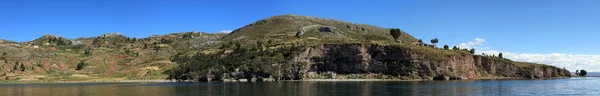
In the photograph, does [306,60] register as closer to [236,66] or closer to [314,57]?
[314,57]

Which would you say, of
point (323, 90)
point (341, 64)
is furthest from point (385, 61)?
point (323, 90)

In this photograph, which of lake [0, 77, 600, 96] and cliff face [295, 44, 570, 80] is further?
cliff face [295, 44, 570, 80]

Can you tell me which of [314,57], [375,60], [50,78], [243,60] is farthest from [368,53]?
[50,78]

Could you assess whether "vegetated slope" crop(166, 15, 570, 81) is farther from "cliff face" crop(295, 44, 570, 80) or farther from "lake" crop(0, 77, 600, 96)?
"lake" crop(0, 77, 600, 96)

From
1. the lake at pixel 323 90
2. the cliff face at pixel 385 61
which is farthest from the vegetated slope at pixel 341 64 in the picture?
the lake at pixel 323 90

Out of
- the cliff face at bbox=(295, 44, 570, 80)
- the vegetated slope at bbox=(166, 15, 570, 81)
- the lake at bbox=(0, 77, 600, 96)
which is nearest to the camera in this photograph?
the lake at bbox=(0, 77, 600, 96)

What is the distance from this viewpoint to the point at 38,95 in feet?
303

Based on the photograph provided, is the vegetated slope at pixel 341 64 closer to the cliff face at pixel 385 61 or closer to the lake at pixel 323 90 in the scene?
the cliff face at pixel 385 61

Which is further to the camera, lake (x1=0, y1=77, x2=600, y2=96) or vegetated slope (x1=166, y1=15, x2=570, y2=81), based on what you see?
vegetated slope (x1=166, y1=15, x2=570, y2=81)

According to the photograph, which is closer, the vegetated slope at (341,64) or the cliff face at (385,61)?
the vegetated slope at (341,64)

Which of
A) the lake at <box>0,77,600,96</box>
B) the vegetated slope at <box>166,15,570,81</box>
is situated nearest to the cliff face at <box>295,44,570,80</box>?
the vegetated slope at <box>166,15,570,81</box>

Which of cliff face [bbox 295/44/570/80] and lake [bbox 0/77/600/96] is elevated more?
cliff face [bbox 295/44/570/80]

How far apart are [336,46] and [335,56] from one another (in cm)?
429

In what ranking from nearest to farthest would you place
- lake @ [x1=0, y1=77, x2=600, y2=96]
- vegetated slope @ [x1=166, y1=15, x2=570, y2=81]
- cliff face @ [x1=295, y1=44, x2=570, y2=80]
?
lake @ [x1=0, y1=77, x2=600, y2=96] → vegetated slope @ [x1=166, y1=15, x2=570, y2=81] → cliff face @ [x1=295, y1=44, x2=570, y2=80]
